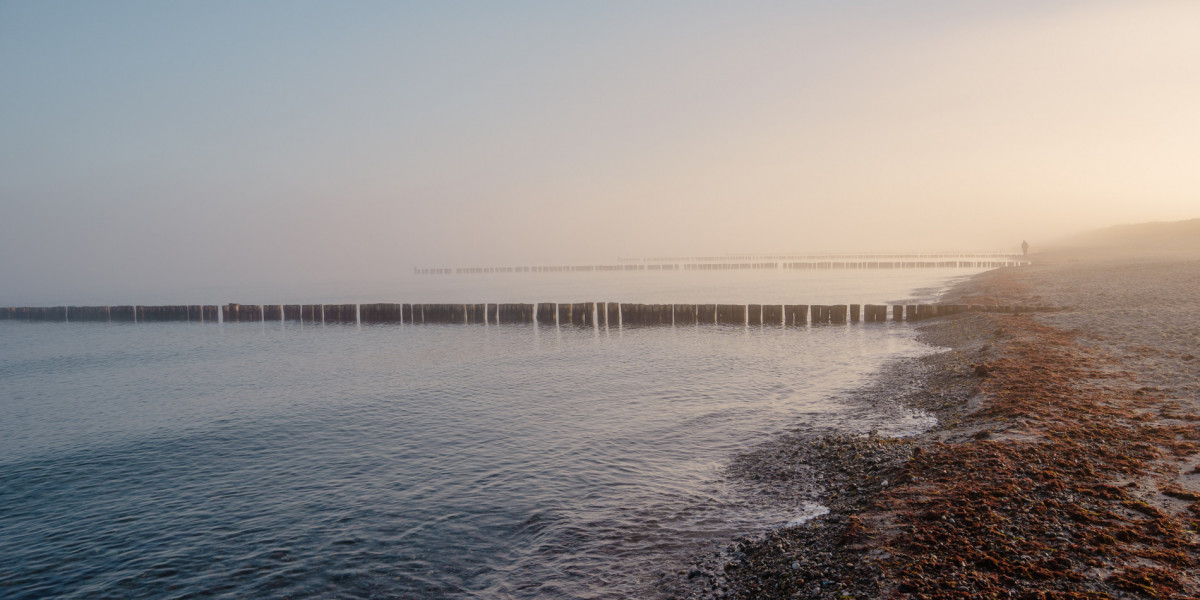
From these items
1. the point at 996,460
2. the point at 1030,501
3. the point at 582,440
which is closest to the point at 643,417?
the point at 582,440

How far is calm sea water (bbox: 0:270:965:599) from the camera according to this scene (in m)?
7.27

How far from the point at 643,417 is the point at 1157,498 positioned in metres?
8.91

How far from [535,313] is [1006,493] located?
3417 cm

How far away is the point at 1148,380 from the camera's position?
12.8 meters

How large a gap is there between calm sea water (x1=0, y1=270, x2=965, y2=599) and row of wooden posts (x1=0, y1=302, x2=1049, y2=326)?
7.36m

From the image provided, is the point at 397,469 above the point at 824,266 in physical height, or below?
below

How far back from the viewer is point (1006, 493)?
7.48m

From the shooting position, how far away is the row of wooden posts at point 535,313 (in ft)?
105

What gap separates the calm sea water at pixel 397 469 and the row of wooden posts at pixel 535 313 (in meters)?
7.36

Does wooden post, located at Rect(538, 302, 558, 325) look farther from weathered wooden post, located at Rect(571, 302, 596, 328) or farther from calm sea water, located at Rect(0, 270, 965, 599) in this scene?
calm sea water, located at Rect(0, 270, 965, 599)

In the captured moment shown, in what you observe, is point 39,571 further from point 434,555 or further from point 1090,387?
point 1090,387

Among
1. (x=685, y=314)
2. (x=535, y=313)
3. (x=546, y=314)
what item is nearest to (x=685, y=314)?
(x=685, y=314)

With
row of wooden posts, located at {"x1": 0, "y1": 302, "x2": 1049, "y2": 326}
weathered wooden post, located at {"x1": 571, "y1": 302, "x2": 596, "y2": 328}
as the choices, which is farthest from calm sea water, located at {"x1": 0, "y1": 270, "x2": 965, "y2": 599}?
weathered wooden post, located at {"x1": 571, "y1": 302, "x2": 596, "y2": 328}

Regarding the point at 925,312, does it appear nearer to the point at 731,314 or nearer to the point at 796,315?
the point at 796,315
